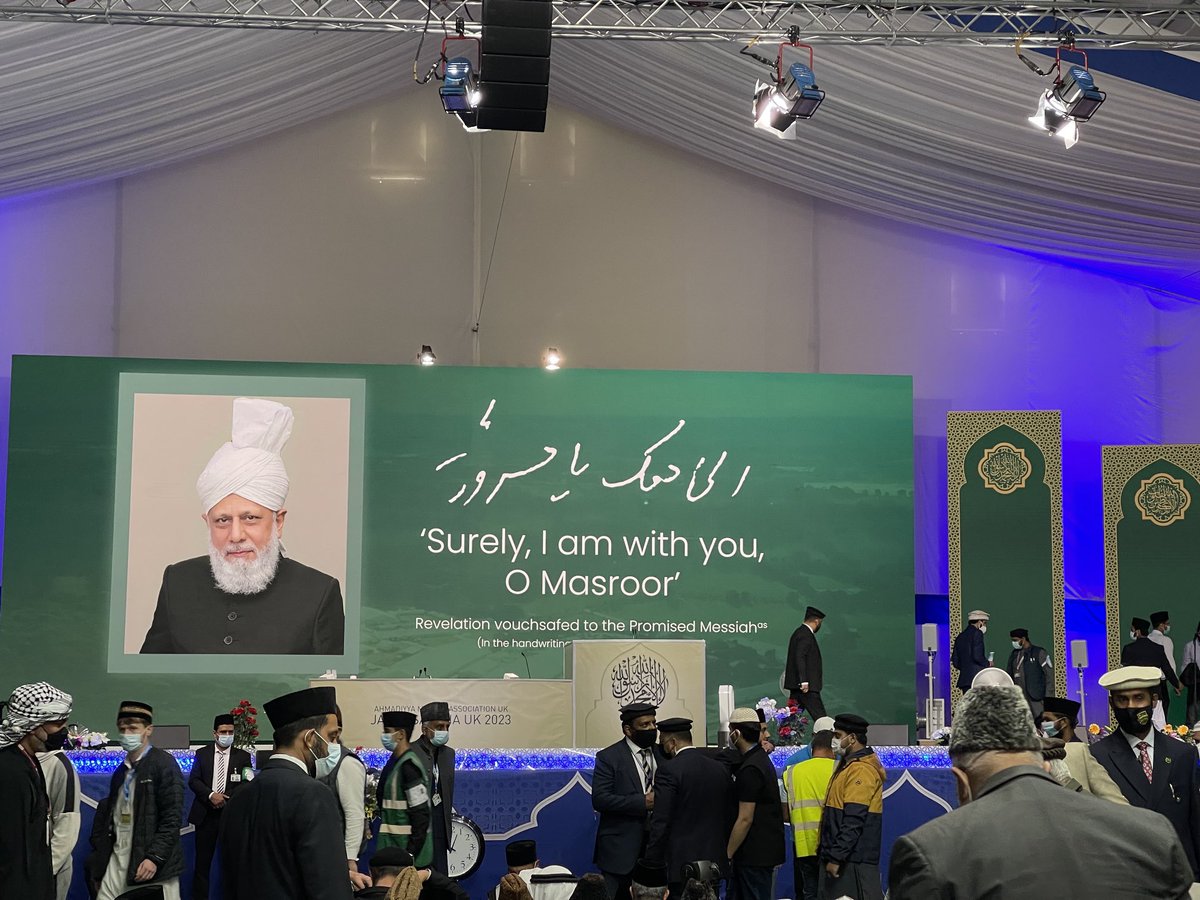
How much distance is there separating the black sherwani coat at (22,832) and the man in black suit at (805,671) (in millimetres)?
7132

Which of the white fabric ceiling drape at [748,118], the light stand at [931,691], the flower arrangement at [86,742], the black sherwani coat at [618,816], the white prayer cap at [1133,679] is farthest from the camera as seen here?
the light stand at [931,691]

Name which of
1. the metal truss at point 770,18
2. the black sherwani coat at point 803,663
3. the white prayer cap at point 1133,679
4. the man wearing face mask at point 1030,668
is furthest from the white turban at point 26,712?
the man wearing face mask at point 1030,668

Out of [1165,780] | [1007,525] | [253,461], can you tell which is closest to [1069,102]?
[1165,780]

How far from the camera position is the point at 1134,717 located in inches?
202

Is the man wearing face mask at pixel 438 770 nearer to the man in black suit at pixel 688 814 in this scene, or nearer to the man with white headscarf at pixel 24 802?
the man in black suit at pixel 688 814

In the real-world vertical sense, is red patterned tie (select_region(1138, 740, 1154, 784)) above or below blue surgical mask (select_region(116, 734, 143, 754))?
above

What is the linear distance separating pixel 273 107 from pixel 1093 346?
7913 mm

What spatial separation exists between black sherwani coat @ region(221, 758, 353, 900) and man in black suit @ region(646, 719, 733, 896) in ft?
11.2

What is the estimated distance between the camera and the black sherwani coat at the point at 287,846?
348cm

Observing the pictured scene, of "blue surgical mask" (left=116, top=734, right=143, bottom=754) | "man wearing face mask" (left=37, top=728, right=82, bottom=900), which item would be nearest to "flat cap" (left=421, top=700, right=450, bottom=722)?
"blue surgical mask" (left=116, top=734, right=143, bottom=754)

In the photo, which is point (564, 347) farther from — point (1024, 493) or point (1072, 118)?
point (1072, 118)

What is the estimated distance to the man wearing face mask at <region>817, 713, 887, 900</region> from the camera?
6.50 m

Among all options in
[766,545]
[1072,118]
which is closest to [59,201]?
[766,545]

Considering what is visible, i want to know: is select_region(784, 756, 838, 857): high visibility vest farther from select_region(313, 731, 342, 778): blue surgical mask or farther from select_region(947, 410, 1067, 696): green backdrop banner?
select_region(947, 410, 1067, 696): green backdrop banner
